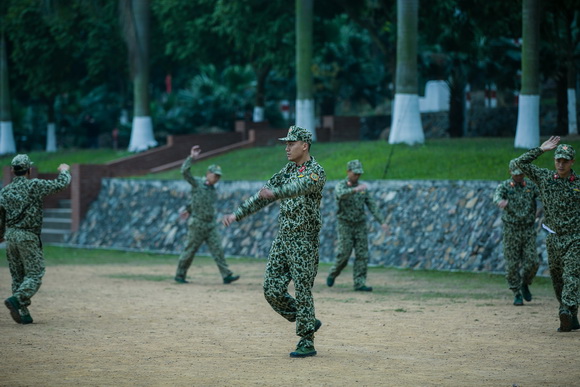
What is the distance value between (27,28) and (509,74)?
21.0 meters

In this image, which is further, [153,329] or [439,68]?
[439,68]

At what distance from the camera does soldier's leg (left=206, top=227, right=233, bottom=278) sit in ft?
61.5

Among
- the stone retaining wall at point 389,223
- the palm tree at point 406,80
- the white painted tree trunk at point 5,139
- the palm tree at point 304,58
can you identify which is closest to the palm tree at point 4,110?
the white painted tree trunk at point 5,139

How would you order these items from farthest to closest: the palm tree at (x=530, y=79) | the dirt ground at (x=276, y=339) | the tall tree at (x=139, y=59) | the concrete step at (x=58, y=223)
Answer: the tall tree at (x=139, y=59) < the concrete step at (x=58, y=223) < the palm tree at (x=530, y=79) < the dirt ground at (x=276, y=339)

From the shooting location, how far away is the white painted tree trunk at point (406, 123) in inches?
1156

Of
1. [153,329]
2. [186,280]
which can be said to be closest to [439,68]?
[186,280]

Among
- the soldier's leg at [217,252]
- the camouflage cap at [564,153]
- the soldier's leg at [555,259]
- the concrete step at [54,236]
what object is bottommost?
the concrete step at [54,236]

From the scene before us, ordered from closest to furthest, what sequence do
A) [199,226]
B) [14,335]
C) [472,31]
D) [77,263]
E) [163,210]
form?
[14,335]
[199,226]
[77,263]
[163,210]
[472,31]

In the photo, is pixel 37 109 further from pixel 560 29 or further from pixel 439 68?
pixel 560 29

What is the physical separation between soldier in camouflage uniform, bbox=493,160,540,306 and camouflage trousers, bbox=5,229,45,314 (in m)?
6.40

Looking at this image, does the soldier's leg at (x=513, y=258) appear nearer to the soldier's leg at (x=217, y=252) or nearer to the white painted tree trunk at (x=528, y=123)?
the soldier's leg at (x=217, y=252)

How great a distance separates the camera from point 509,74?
125 feet

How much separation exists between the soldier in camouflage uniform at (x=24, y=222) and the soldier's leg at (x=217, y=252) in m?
5.92

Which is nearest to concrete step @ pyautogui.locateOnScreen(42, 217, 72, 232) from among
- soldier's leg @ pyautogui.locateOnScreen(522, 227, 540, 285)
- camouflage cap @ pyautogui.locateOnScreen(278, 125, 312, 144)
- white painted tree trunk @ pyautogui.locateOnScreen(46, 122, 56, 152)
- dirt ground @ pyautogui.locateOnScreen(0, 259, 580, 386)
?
dirt ground @ pyautogui.locateOnScreen(0, 259, 580, 386)
